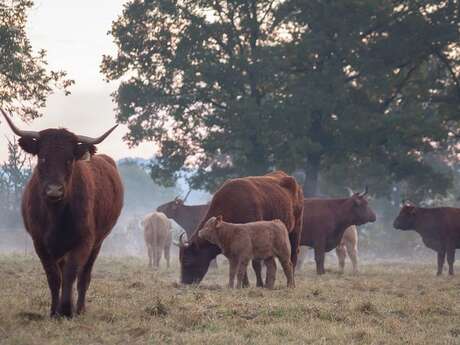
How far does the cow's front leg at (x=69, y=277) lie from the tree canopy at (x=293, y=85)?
20.7m

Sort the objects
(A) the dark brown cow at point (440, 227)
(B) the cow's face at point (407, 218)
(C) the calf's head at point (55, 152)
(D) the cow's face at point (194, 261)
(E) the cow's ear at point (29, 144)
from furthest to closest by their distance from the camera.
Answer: (B) the cow's face at point (407, 218) < (A) the dark brown cow at point (440, 227) < (D) the cow's face at point (194, 261) < (E) the cow's ear at point (29, 144) < (C) the calf's head at point (55, 152)

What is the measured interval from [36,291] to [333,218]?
11.1 metres

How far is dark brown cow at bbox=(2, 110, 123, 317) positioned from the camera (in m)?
9.04

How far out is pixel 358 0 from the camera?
29625mm

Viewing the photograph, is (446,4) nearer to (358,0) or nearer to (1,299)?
(358,0)

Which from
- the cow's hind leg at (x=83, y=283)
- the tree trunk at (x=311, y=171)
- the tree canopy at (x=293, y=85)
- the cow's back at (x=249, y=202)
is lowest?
the cow's hind leg at (x=83, y=283)

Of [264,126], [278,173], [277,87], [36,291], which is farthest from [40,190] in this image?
[277,87]

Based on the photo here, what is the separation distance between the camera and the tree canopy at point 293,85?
1190 inches

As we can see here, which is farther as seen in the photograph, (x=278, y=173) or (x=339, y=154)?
(x=339, y=154)

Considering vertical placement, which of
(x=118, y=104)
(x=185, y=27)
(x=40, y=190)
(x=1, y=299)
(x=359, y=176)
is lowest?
(x=1, y=299)

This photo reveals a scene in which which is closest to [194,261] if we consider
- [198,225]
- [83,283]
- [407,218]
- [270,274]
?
[198,225]

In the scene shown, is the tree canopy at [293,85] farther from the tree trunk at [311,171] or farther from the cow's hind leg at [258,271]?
the cow's hind leg at [258,271]

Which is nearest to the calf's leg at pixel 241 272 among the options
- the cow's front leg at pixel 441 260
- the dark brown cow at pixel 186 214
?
the cow's front leg at pixel 441 260

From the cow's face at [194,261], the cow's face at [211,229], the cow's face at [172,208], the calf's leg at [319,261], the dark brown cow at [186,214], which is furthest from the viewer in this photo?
the cow's face at [172,208]
